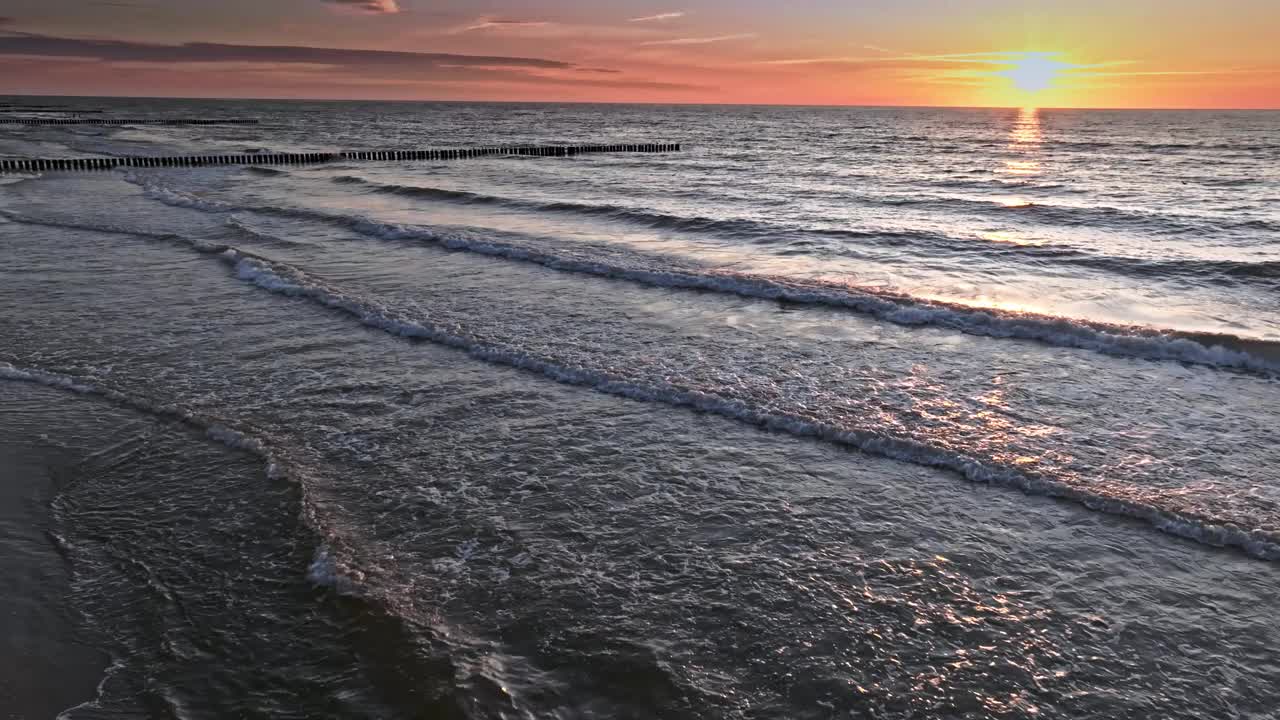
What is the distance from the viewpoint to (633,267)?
19.8 metres

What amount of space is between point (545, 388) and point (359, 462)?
3214 mm

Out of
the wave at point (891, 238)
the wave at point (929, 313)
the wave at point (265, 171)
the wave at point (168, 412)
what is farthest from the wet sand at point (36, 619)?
the wave at point (265, 171)

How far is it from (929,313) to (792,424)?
270 inches

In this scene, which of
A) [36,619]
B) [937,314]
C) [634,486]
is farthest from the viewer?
[937,314]

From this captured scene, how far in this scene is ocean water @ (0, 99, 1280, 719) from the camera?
215 inches

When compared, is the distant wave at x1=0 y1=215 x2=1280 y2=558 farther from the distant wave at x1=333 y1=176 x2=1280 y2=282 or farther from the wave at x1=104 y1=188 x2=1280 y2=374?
the distant wave at x1=333 y1=176 x2=1280 y2=282

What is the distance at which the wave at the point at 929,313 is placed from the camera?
1342 centimetres

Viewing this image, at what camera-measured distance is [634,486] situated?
8.28 metres

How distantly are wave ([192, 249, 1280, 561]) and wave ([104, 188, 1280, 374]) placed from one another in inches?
234

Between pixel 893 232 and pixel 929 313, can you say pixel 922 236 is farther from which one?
pixel 929 313

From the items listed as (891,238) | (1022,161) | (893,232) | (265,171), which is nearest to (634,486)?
(891,238)

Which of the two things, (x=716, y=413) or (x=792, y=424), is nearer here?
(x=792, y=424)

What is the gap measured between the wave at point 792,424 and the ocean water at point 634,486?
5cm

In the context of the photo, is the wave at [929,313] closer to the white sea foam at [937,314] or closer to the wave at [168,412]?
the white sea foam at [937,314]
